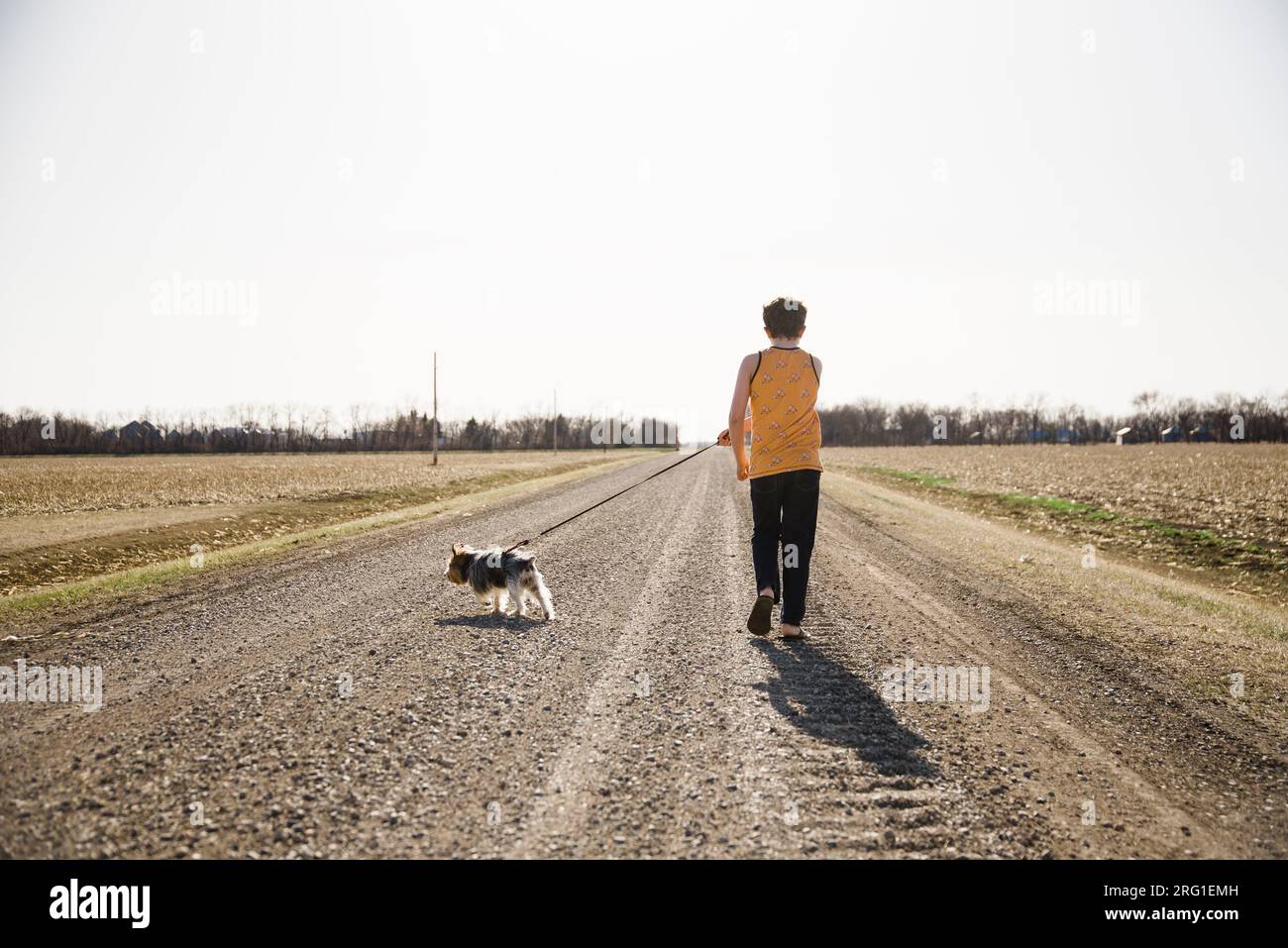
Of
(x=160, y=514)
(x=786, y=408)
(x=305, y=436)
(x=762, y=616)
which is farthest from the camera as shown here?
(x=305, y=436)

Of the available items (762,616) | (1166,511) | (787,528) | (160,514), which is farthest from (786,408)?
(160,514)

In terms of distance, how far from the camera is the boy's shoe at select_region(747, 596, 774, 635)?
5.54 m

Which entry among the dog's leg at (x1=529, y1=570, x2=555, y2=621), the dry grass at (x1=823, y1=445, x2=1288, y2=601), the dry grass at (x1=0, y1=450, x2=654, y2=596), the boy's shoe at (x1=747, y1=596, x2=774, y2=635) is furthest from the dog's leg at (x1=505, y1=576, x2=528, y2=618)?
the dry grass at (x1=823, y1=445, x2=1288, y2=601)

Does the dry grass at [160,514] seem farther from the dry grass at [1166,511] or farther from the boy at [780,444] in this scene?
the dry grass at [1166,511]

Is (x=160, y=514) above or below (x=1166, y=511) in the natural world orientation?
below

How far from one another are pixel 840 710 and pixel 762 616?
1426 mm

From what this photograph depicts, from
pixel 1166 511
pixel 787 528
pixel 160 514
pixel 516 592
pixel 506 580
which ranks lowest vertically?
pixel 160 514

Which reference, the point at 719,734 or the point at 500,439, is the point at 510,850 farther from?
the point at 500,439

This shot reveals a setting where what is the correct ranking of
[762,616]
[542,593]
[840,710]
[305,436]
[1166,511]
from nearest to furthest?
[840,710] < [762,616] < [542,593] < [1166,511] < [305,436]

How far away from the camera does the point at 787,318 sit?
5.46 metres

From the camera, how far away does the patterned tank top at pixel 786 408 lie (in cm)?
541

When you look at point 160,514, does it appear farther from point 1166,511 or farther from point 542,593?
point 1166,511
